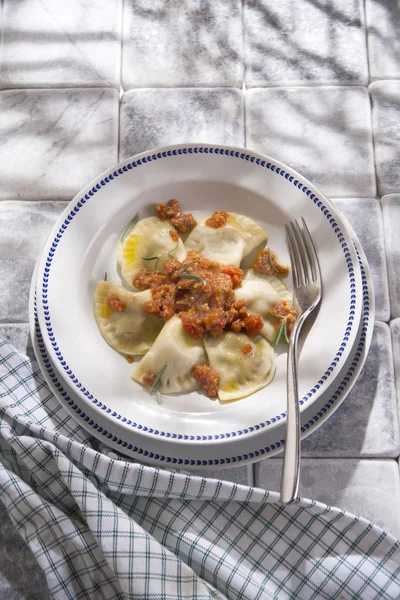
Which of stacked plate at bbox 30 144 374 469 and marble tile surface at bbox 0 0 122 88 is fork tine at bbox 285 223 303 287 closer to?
stacked plate at bbox 30 144 374 469

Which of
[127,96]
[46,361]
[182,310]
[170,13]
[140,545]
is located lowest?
[140,545]

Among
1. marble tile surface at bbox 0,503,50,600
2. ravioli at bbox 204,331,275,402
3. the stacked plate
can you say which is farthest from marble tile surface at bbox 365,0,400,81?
marble tile surface at bbox 0,503,50,600

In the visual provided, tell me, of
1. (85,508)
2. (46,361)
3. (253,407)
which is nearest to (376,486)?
(253,407)

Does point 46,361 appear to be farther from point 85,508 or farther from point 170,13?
point 170,13

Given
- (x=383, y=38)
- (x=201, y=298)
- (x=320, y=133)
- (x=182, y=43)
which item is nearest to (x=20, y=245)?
(x=201, y=298)

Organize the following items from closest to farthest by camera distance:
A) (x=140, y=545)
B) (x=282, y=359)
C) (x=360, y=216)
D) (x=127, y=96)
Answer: (x=140, y=545) → (x=282, y=359) → (x=360, y=216) → (x=127, y=96)

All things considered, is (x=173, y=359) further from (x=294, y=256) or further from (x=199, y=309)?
(x=294, y=256)
